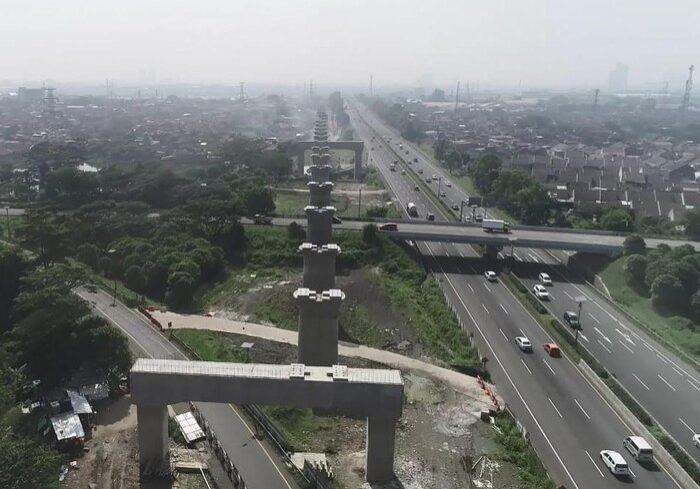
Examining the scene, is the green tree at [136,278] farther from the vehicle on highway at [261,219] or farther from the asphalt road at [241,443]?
the vehicle on highway at [261,219]

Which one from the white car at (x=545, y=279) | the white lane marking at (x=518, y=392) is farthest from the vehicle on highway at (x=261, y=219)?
the white car at (x=545, y=279)

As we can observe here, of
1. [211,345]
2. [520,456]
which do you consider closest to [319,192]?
[211,345]

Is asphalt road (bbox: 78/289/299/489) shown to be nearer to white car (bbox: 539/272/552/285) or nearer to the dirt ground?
the dirt ground

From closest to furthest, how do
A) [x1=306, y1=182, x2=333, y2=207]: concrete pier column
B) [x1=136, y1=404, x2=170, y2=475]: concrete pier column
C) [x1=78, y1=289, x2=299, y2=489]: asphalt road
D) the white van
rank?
[x1=136, y1=404, x2=170, y2=475]: concrete pier column
[x1=78, y1=289, x2=299, y2=489]: asphalt road
the white van
[x1=306, y1=182, x2=333, y2=207]: concrete pier column

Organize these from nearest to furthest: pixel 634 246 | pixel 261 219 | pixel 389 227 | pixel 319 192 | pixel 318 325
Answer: pixel 318 325, pixel 319 192, pixel 634 246, pixel 389 227, pixel 261 219

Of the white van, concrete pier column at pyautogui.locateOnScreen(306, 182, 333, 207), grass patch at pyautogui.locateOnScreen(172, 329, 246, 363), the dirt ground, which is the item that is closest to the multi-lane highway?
the white van

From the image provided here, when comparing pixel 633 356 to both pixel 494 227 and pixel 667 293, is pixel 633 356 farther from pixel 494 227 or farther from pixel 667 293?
pixel 494 227
